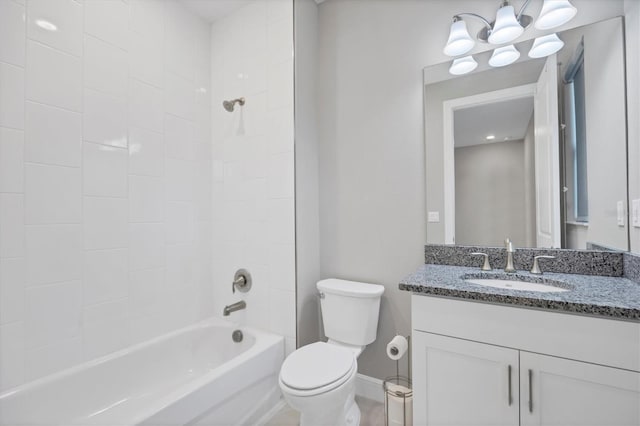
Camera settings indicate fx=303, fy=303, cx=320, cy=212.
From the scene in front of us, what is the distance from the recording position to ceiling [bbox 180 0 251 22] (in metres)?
2.11

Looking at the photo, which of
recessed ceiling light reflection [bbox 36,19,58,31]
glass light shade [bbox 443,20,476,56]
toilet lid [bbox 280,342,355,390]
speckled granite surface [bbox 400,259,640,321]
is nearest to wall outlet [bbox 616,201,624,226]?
speckled granite surface [bbox 400,259,640,321]

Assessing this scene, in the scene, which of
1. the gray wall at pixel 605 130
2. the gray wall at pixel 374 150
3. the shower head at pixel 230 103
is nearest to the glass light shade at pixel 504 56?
the gray wall at pixel 605 130

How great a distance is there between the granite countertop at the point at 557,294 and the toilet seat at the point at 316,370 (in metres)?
0.51

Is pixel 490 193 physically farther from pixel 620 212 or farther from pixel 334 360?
pixel 334 360

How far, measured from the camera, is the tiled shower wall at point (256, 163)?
197 centimetres

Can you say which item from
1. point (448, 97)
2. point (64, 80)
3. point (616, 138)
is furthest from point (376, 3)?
point (64, 80)

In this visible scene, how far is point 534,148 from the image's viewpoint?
156 centimetres

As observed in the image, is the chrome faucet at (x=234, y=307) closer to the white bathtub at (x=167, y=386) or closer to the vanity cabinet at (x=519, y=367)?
the white bathtub at (x=167, y=386)

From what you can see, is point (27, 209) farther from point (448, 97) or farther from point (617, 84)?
point (617, 84)

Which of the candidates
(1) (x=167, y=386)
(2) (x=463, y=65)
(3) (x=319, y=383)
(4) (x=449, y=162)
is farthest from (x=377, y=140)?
(1) (x=167, y=386)

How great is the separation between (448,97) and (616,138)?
2.55 ft

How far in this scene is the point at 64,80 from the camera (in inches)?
60.2

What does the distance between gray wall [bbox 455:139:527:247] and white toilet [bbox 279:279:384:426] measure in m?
0.64

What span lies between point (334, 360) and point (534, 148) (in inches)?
58.3
